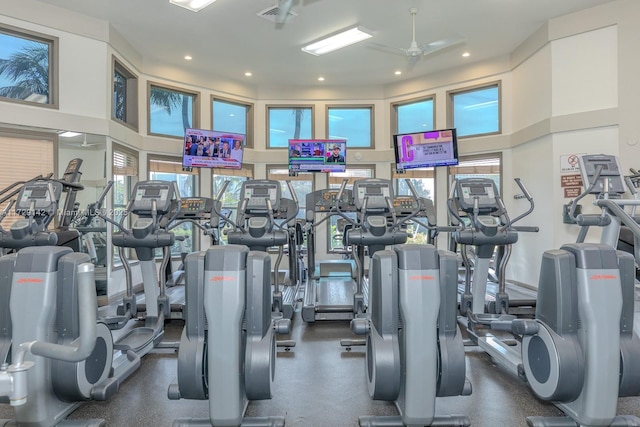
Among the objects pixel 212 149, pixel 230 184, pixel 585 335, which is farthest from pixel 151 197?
pixel 230 184

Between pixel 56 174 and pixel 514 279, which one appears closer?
pixel 56 174

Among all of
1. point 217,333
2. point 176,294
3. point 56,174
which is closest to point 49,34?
point 56,174

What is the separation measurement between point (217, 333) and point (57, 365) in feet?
3.15

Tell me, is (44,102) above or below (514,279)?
above

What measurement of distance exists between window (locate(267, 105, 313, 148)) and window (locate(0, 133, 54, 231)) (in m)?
4.23

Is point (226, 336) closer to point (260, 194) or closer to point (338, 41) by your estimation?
point (260, 194)

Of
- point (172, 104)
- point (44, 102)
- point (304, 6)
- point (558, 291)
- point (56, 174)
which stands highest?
point (304, 6)

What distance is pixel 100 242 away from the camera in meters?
5.29

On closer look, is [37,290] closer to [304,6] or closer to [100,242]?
[100,242]

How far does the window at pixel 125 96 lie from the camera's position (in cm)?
602

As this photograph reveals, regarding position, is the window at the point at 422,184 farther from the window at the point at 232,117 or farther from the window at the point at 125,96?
the window at the point at 125,96

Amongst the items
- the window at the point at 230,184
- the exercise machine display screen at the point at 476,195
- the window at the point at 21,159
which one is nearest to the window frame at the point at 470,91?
the exercise machine display screen at the point at 476,195

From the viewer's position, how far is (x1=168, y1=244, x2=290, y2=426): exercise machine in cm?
196

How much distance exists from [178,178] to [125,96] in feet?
5.55
